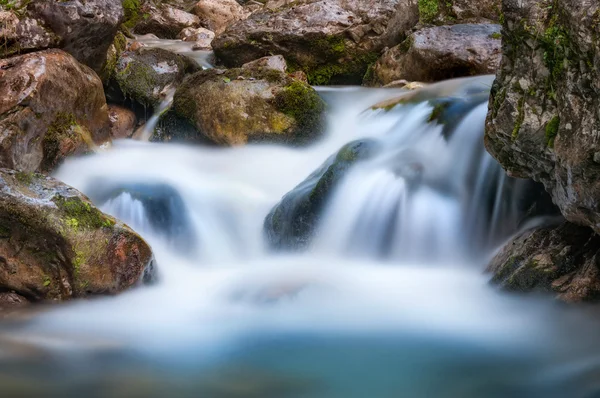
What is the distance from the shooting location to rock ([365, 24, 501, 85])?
8.48m

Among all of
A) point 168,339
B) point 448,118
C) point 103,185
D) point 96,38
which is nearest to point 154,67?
point 96,38

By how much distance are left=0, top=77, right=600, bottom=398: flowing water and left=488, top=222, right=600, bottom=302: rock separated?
0.12m

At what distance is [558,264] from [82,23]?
5949mm

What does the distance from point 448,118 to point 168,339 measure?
12.7 feet

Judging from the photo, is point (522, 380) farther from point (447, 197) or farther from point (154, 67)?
point (154, 67)

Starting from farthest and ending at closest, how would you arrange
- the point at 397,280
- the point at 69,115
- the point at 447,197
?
1. the point at 69,115
2. the point at 447,197
3. the point at 397,280

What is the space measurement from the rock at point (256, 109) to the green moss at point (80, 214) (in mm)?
3100

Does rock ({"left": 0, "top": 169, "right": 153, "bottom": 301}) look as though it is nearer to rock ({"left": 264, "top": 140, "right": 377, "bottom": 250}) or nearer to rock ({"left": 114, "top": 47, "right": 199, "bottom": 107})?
rock ({"left": 264, "top": 140, "right": 377, "bottom": 250})

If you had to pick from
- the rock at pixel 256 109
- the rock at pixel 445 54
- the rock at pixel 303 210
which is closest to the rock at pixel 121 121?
the rock at pixel 256 109

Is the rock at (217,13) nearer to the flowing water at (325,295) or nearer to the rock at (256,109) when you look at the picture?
the rock at (256,109)

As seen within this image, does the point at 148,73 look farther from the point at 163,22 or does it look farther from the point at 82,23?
the point at 163,22

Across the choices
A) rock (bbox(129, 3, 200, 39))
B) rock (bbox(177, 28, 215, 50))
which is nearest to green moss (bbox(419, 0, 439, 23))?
rock (bbox(177, 28, 215, 50))

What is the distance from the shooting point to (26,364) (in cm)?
320

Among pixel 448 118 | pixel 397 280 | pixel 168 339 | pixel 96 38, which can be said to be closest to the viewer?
pixel 168 339
